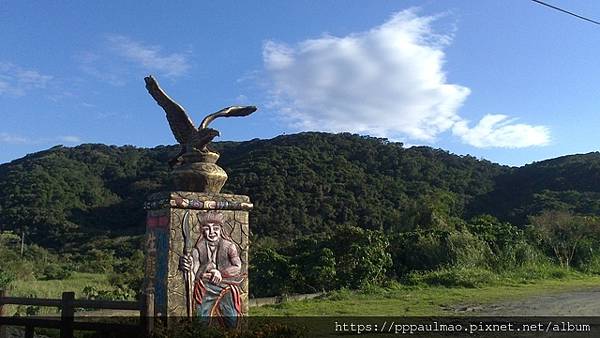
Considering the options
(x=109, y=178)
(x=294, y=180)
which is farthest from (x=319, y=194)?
(x=109, y=178)

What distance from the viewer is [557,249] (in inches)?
1058

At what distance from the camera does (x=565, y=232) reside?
2859 cm

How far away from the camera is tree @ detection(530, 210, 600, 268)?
26656 millimetres

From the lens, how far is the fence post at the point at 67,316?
24.4ft

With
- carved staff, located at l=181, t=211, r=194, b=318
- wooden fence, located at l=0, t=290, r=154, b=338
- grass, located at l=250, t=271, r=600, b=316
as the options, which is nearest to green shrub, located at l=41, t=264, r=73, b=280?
grass, located at l=250, t=271, r=600, b=316

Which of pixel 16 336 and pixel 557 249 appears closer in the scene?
pixel 16 336

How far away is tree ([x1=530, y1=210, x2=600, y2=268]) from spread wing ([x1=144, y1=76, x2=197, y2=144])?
21473 mm

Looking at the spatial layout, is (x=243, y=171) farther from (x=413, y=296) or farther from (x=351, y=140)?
(x=413, y=296)

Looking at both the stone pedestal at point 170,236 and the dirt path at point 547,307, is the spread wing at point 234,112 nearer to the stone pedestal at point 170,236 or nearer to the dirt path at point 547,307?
the stone pedestal at point 170,236

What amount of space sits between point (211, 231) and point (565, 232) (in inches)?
981

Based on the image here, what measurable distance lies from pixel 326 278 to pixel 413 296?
2868 millimetres

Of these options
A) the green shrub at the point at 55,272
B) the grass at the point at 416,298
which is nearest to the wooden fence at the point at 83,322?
the grass at the point at 416,298

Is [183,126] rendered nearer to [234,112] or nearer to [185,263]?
[234,112]

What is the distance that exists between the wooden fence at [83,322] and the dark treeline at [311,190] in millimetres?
17306
